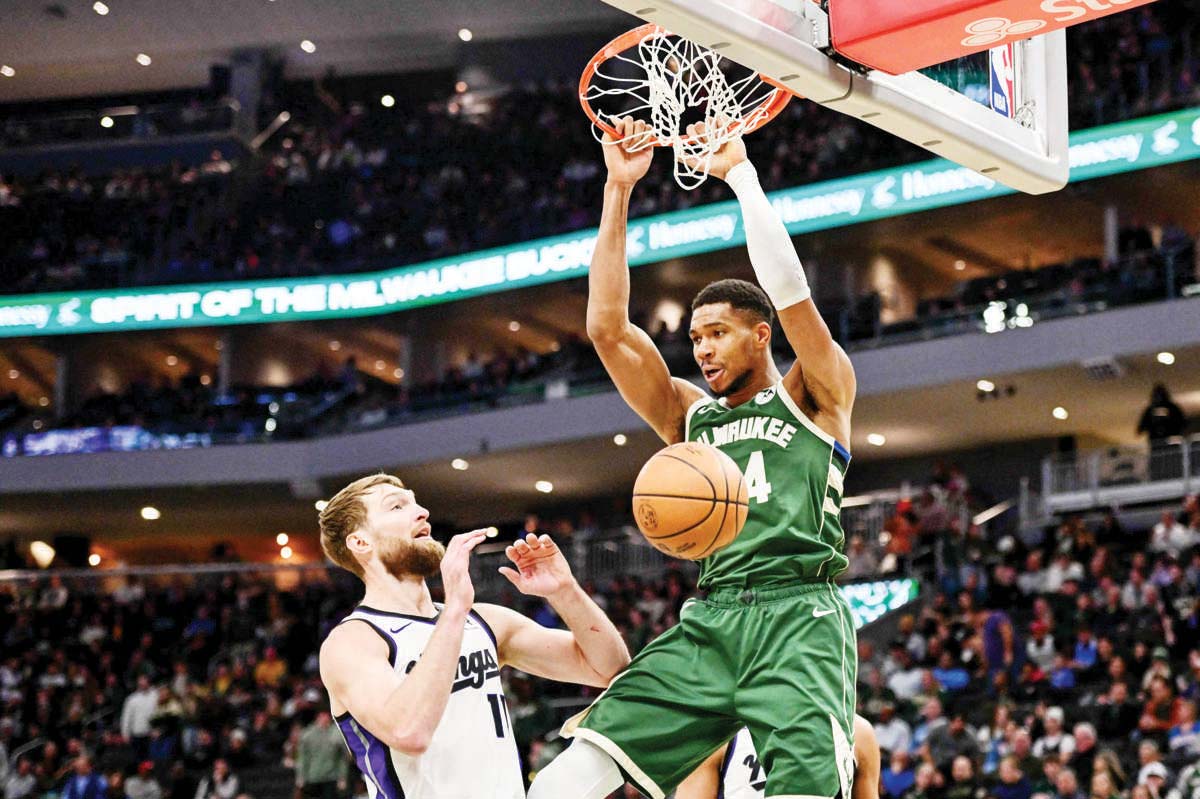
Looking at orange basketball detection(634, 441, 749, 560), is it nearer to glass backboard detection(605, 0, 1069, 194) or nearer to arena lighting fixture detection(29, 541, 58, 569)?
glass backboard detection(605, 0, 1069, 194)

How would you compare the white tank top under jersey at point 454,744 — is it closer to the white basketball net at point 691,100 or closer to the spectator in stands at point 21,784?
the white basketball net at point 691,100

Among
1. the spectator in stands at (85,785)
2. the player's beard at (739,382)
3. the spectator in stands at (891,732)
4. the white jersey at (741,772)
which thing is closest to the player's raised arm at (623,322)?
the player's beard at (739,382)

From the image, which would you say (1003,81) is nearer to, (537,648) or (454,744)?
(537,648)

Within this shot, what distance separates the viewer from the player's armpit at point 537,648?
5.46 metres

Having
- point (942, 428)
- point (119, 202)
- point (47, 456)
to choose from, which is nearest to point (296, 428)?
point (47, 456)

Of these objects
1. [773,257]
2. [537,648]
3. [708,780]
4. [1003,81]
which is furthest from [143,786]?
[1003,81]

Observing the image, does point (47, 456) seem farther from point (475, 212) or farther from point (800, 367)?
point (800, 367)

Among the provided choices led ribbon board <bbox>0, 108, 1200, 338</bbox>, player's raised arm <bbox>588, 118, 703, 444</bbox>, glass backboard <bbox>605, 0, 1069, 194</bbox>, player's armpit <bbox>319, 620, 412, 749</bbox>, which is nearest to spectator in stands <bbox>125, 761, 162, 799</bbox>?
A: led ribbon board <bbox>0, 108, 1200, 338</bbox>

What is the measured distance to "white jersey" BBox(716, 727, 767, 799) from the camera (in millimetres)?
6766

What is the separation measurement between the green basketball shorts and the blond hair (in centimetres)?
97

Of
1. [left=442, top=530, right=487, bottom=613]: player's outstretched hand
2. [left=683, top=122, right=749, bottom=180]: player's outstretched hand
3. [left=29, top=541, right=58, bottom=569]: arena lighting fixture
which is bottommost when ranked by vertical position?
[left=442, top=530, right=487, bottom=613]: player's outstretched hand

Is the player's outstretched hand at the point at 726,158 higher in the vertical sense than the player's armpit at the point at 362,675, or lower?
higher

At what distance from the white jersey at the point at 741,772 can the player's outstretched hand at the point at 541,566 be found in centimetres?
172

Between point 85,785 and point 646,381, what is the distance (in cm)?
1522
